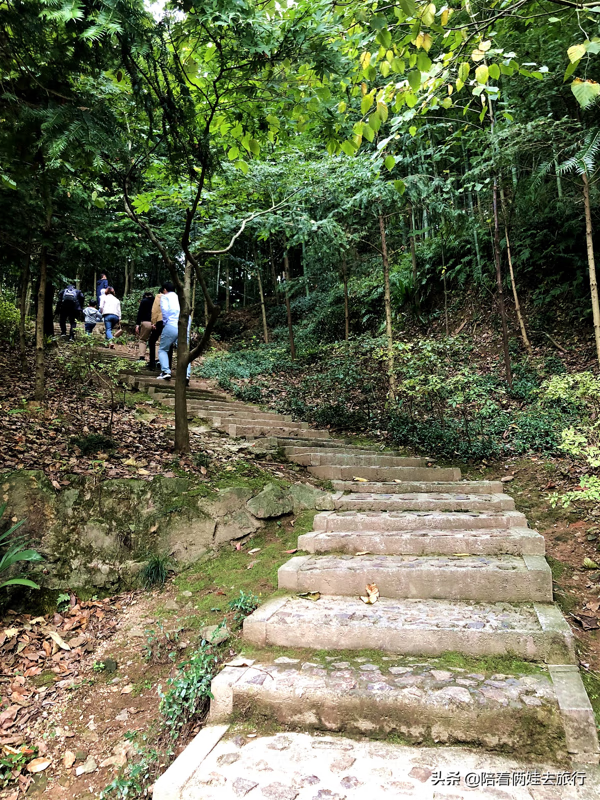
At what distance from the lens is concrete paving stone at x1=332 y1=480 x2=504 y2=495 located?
4.82 meters

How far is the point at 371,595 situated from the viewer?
117 inches

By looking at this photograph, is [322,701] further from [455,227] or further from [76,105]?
[455,227]

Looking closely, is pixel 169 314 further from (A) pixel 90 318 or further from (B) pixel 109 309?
(A) pixel 90 318

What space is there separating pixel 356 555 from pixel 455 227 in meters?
10.7

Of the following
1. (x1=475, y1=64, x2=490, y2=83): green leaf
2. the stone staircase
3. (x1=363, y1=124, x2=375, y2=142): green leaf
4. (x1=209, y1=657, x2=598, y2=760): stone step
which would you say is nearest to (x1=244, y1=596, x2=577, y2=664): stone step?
the stone staircase

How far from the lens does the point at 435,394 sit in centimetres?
680

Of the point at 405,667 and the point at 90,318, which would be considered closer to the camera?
the point at 405,667

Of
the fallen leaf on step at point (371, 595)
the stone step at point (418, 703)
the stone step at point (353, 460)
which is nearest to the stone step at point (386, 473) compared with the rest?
the stone step at point (353, 460)

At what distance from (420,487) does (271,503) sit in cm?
180

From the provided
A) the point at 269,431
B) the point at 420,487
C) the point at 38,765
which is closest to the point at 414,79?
the point at 420,487

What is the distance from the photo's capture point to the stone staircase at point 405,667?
192 centimetres

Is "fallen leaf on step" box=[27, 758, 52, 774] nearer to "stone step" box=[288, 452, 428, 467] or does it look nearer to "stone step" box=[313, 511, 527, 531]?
"stone step" box=[313, 511, 527, 531]

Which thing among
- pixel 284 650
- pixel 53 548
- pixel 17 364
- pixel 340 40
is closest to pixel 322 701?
pixel 284 650

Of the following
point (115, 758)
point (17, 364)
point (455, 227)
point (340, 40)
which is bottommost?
point (115, 758)
